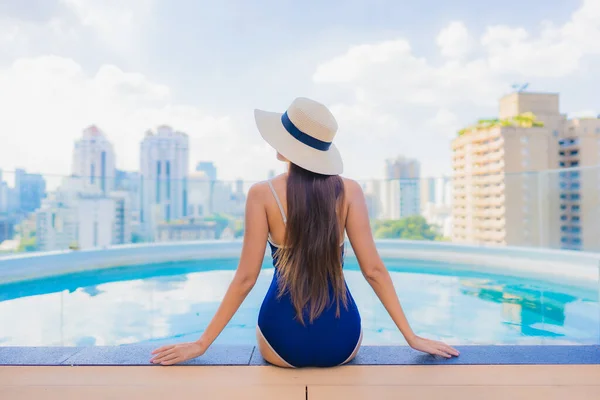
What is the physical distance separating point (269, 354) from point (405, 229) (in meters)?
7.41

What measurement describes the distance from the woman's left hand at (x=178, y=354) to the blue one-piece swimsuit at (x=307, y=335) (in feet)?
0.89

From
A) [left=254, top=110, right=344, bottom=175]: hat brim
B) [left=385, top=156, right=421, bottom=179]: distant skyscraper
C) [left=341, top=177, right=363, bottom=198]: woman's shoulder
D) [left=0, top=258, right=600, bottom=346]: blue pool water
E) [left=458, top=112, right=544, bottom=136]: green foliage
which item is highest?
[left=458, top=112, right=544, bottom=136]: green foliage

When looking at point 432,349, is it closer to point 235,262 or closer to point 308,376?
point 308,376

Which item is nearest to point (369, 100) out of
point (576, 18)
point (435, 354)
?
point (576, 18)

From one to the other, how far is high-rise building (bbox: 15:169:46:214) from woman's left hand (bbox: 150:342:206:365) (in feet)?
17.8

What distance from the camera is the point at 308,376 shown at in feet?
4.60

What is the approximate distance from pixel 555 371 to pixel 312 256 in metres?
0.91

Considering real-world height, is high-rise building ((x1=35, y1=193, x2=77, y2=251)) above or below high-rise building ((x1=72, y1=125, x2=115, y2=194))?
below

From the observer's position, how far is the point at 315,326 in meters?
1.44

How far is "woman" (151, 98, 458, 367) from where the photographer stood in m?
1.41

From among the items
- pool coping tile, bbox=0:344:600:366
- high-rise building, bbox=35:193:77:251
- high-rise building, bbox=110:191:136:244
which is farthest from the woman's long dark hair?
high-rise building, bbox=110:191:136:244

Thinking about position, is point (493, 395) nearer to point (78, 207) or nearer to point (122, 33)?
point (78, 207)

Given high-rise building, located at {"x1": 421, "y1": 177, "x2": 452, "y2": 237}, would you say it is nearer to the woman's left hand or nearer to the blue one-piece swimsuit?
the blue one-piece swimsuit

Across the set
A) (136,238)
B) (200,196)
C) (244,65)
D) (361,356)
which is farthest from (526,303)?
(244,65)
